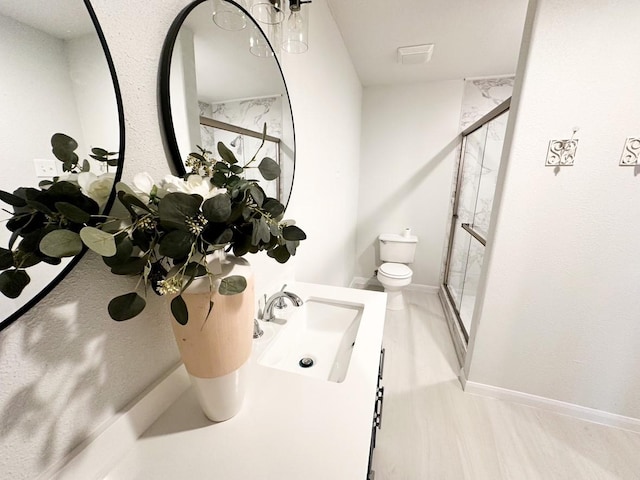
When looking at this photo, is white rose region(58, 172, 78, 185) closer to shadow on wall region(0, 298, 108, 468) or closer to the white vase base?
shadow on wall region(0, 298, 108, 468)

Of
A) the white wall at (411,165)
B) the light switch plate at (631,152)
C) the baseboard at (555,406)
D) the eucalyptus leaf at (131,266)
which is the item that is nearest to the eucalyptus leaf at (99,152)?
the eucalyptus leaf at (131,266)

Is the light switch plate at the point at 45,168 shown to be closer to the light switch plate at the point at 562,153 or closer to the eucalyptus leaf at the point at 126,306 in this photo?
the eucalyptus leaf at the point at 126,306

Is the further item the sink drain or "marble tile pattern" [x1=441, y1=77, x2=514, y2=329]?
"marble tile pattern" [x1=441, y1=77, x2=514, y2=329]

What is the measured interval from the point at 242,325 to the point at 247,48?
90cm

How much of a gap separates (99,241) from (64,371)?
0.28 metres

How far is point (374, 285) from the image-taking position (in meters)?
3.44

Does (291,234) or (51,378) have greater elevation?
(291,234)

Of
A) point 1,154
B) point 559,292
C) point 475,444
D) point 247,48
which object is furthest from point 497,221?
point 1,154

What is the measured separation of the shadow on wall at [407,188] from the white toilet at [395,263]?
21cm

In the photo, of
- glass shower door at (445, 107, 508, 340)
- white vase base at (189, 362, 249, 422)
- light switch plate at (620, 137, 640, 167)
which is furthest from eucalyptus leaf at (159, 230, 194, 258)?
glass shower door at (445, 107, 508, 340)

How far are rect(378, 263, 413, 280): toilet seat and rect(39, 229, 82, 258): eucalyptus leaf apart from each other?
2.56 m

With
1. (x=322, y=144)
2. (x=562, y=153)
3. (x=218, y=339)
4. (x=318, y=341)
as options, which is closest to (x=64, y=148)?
(x=218, y=339)

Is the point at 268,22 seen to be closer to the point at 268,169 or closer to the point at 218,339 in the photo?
the point at 268,169

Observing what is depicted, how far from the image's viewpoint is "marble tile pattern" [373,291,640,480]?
4.19 ft
